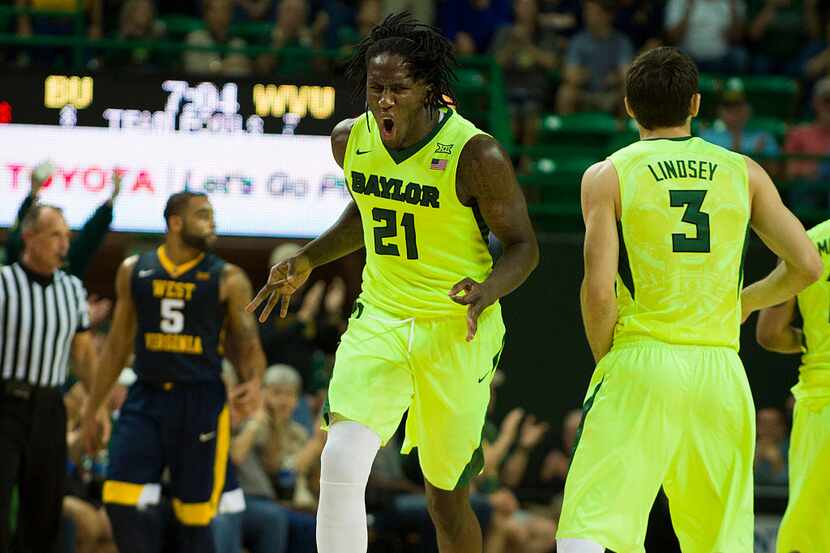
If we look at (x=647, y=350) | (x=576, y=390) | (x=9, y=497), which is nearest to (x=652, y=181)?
(x=647, y=350)

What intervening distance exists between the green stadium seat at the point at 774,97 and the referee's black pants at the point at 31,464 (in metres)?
8.47

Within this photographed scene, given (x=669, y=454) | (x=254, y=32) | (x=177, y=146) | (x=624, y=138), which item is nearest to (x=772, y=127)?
(x=624, y=138)

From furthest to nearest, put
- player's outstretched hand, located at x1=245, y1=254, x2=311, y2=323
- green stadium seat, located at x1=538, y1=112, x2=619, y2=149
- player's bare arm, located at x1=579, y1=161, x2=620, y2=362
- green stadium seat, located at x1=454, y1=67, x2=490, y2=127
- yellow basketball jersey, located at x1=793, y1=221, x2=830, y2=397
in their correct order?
green stadium seat, located at x1=538, y1=112, x2=619, y2=149 → green stadium seat, located at x1=454, y1=67, x2=490, y2=127 → yellow basketball jersey, located at x1=793, y1=221, x2=830, y2=397 → player's outstretched hand, located at x1=245, y1=254, x2=311, y2=323 → player's bare arm, located at x1=579, y1=161, x2=620, y2=362

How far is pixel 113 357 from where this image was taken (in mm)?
7734

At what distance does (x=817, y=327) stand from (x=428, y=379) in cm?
174

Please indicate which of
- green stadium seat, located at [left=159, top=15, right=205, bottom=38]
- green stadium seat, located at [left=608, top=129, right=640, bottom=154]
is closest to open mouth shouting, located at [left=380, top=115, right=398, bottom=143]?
green stadium seat, located at [left=608, top=129, right=640, bottom=154]

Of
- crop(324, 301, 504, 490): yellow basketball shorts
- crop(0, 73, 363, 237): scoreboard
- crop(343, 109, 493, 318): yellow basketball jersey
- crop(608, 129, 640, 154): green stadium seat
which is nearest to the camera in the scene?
crop(324, 301, 504, 490): yellow basketball shorts

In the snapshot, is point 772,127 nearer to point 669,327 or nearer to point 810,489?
point 810,489

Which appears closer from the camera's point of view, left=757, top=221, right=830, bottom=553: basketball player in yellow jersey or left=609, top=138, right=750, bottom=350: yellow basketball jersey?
left=609, top=138, right=750, bottom=350: yellow basketball jersey

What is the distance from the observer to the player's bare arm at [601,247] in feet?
15.0

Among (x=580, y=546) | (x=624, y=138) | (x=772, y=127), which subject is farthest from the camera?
(x=772, y=127)

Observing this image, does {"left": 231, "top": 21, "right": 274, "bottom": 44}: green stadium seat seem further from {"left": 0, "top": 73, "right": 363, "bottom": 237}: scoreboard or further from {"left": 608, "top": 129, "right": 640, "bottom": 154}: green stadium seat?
{"left": 608, "top": 129, "right": 640, "bottom": 154}: green stadium seat

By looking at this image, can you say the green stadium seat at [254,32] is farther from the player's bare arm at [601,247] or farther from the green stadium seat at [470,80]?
the player's bare arm at [601,247]

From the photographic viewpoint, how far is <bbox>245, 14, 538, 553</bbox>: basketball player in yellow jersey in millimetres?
5227
